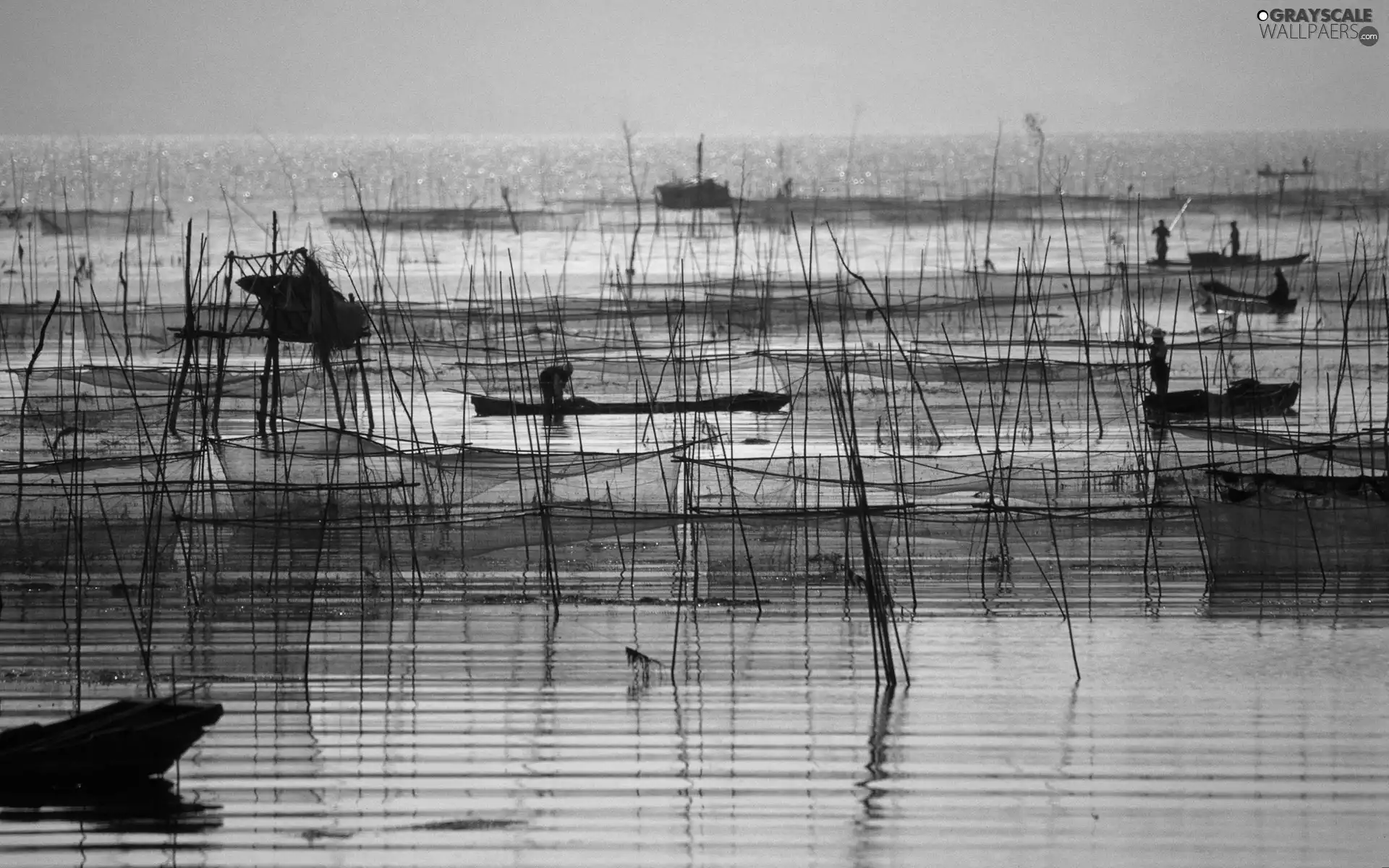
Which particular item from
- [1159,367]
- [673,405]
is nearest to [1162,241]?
[1159,367]

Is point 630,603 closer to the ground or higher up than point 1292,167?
closer to the ground

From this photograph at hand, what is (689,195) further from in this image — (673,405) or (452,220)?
(673,405)

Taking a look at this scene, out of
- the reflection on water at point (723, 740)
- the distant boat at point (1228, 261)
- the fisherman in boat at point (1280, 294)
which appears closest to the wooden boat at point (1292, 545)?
the reflection on water at point (723, 740)

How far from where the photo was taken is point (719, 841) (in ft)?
11.6

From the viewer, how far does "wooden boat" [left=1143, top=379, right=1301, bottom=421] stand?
319 inches

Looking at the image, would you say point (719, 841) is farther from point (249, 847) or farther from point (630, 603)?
point (630, 603)

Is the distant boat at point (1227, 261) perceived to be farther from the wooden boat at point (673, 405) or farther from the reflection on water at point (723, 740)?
the reflection on water at point (723, 740)

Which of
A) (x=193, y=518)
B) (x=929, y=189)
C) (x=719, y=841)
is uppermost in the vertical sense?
(x=929, y=189)

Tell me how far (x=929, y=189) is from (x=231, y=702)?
4718 cm

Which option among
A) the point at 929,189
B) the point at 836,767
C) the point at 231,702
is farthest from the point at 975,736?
the point at 929,189

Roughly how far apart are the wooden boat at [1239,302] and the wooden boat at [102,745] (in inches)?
411

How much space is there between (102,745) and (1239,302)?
1115 centimetres

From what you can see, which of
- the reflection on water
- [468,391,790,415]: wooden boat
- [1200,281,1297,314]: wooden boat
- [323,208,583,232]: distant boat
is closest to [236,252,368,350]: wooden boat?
[468,391,790,415]: wooden boat

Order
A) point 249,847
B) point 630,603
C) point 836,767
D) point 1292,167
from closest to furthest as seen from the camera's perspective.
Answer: point 249,847 < point 836,767 < point 630,603 < point 1292,167
